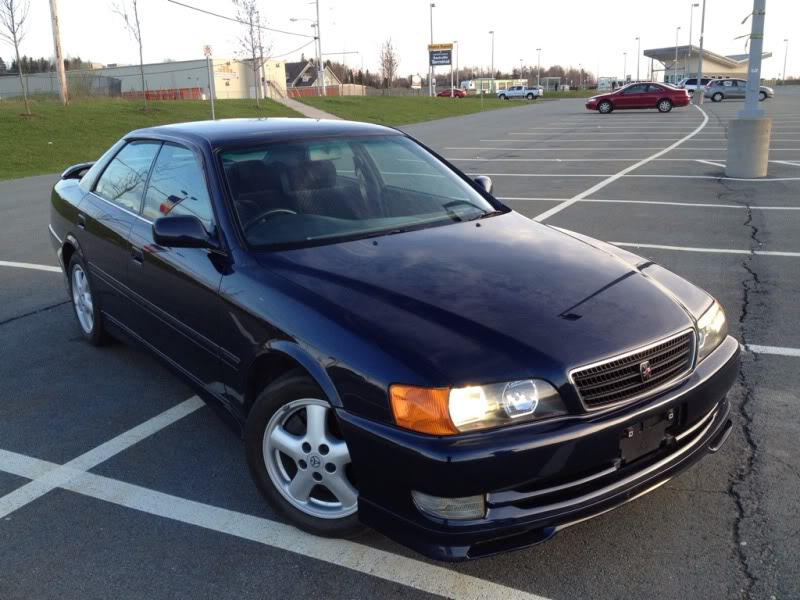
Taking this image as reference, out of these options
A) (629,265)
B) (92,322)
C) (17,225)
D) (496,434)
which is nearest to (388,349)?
(496,434)

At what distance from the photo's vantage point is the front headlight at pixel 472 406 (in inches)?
96.7

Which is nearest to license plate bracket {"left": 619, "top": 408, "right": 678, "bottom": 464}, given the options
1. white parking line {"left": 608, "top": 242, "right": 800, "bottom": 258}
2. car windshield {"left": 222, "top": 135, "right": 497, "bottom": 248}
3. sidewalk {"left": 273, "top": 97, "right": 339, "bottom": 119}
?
car windshield {"left": 222, "top": 135, "right": 497, "bottom": 248}

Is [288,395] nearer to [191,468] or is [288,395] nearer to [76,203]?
[191,468]

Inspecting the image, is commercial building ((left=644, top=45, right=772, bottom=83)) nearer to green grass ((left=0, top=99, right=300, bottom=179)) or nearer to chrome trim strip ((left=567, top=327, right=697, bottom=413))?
green grass ((left=0, top=99, right=300, bottom=179))

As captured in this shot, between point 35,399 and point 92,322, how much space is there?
0.84 meters

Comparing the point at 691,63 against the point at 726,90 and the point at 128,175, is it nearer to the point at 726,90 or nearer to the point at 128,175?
the point at 726,90

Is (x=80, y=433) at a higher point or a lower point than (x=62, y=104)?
lower

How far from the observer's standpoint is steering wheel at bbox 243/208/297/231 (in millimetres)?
3509

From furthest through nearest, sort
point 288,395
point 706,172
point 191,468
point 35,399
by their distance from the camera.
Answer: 1. point 706,172
2. point 35,399
3. point 191,468
4. point 288,395

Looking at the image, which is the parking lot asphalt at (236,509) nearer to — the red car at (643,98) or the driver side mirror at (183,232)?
the driver side mirror at (183,232)

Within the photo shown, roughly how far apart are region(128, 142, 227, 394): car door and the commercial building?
299 ft

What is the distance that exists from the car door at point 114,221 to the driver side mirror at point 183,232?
933 mm

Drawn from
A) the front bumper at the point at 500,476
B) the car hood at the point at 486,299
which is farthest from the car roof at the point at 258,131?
Answer: the front bumper at the point at 500,476

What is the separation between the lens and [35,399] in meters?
4.46
